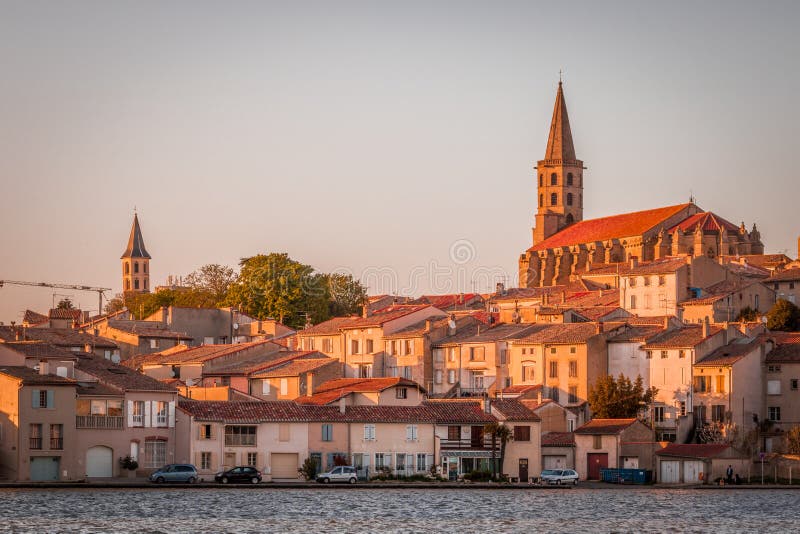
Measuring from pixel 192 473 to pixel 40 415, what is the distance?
8.02 m

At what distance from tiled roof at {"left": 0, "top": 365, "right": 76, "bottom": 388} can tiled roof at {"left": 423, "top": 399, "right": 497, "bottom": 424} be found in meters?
21.3

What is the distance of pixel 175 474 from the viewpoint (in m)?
83.2

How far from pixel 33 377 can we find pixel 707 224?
349 ft

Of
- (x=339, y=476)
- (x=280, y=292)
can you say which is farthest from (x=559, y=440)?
(x=280, y=292)

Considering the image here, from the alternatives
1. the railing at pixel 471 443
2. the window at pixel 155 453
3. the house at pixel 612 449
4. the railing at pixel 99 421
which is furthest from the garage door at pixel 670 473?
the railing at pixel 99 421

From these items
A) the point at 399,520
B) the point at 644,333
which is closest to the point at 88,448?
the point at 399,520

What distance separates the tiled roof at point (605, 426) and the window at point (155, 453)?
2461 cm

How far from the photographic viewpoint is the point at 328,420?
90.7m

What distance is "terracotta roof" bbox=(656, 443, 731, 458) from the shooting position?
312 feet

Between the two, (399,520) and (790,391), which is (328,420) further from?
(790,391)

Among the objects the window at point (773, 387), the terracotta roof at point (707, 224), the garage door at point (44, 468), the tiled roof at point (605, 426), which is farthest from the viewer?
the terracotta roof at point (707, 224)

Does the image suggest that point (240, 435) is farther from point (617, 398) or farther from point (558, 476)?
point (617, 398)

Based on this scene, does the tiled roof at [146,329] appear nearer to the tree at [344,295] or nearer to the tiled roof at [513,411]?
the tree at [344,295]

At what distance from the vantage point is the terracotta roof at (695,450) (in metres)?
95.0
